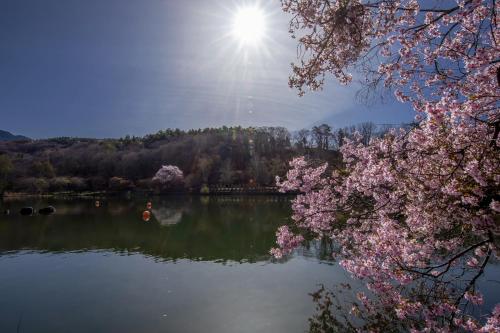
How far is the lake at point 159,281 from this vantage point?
10.5 meters

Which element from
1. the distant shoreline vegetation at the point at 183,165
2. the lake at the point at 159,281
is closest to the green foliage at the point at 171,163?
the distant shoreline vegetation at the point at 183,165

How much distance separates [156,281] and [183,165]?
78259mm

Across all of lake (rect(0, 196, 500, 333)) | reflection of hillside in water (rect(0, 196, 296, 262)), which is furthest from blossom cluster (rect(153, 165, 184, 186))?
lake (rect(0, 196, 500, 333))

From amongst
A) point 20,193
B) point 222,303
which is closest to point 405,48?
point 222,303

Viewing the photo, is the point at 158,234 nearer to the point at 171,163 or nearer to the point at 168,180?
the point at 168,180

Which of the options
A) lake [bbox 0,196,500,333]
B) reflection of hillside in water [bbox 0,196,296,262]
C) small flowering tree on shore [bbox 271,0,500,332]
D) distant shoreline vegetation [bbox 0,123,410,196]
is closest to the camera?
small flowering tree on shore [bbox 271,0,500,332]

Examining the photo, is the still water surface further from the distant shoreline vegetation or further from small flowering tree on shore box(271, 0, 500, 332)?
the distant shoreline vegetation

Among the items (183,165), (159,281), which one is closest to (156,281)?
(159,281)

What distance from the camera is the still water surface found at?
415 inches

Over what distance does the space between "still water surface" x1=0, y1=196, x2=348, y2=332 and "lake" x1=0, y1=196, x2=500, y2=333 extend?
3 centimetres

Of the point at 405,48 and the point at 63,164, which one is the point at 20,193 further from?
the point at 405,48

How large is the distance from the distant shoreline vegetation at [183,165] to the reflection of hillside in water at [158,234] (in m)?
28.9

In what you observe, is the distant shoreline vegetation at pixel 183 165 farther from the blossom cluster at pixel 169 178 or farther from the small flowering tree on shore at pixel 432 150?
the small flowering tree on shore at pixel 432 150

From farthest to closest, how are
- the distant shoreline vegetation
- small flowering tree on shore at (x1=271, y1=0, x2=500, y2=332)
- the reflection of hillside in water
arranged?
1. the distant shoreline vegetation
2. the reflection of hillside in water
3. small flowering tree on shore at (x1=271, y1=0, x2=500, y2=332)
